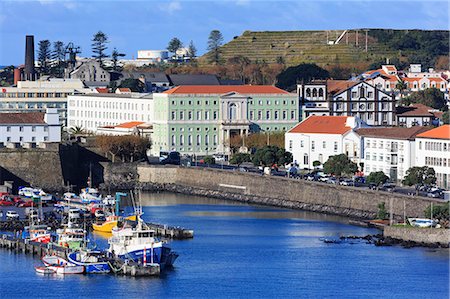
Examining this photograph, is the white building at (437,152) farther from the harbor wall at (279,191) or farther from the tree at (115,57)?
the tree at (115,57)

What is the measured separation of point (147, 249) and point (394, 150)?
19869 millimetres

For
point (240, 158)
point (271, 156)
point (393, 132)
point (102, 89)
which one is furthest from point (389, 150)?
point (102, 89)

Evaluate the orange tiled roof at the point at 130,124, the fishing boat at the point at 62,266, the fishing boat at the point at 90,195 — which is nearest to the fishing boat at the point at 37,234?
the fishing boat at the point at 62,266

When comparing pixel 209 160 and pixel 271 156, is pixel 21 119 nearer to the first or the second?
pixel 209 160

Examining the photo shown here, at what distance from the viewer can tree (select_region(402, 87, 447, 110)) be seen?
8694cm

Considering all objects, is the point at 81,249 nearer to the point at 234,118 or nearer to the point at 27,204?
the point at 27,204

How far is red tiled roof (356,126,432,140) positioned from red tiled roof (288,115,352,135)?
3.25ft

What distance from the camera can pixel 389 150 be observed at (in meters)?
59.1

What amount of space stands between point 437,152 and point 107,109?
28.4 m

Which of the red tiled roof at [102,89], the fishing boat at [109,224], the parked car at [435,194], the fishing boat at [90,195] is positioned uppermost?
the red tiled roof at [102,89]

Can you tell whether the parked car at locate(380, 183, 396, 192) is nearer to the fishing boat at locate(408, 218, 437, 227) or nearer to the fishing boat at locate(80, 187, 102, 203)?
the fishing boat at locate(408, 218, 437, 227)

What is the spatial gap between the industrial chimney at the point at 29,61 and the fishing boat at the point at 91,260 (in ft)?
181

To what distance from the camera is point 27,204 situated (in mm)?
55375

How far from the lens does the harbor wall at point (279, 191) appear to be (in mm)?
49969
